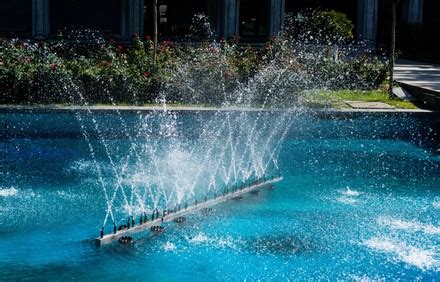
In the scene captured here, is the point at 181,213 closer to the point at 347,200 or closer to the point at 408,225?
the point at 347,200

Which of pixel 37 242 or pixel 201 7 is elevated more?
pixel 201 7

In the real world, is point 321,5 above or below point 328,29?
above

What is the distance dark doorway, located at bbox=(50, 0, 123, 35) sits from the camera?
83.0ft

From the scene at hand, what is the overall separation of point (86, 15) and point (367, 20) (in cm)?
925

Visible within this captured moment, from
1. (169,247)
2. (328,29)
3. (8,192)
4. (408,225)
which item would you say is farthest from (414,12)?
(169,247)

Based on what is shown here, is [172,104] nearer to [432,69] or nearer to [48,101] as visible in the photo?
[48,101]

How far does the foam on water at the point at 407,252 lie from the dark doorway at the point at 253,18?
20403 millimetres

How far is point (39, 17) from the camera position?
23656 millimetres

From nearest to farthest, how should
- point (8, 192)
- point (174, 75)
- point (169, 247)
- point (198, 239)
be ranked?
point (169, 247)
point (198, 239)
point (8, 192)
point (174, 75)

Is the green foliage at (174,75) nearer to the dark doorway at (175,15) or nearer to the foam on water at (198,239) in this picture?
the foam on water at (198,239)

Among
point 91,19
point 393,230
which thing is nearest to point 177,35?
point 91,19

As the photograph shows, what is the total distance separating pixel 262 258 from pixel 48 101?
8.97 meters

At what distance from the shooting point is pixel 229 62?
54.6ft

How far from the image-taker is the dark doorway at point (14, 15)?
24.9m
